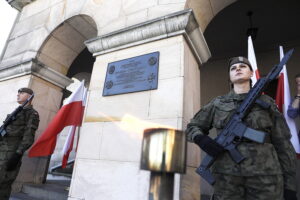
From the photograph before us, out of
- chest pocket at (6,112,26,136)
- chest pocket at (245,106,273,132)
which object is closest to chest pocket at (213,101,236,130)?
chest pocket at (245,106,273,132)

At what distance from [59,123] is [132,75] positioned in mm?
1603

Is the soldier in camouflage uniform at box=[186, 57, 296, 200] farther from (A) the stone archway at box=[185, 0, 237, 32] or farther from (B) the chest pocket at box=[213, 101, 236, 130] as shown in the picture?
(A) the stone archway at box=[185, 0, 237, 32]

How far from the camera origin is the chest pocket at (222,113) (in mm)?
1868

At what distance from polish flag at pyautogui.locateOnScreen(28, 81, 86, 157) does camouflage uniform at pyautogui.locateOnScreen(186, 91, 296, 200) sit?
2511 mm

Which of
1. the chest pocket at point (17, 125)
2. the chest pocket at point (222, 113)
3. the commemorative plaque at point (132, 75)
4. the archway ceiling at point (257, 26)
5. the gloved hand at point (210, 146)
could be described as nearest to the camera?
the gloved hand at point (210, 146)

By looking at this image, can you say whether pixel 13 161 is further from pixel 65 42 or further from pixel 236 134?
pixel 236 134

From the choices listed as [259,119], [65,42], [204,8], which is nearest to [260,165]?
[259,119]

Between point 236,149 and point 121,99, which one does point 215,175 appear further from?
point 121,99

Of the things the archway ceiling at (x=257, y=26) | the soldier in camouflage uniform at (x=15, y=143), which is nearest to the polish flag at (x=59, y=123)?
the soldier in camouflage uniform at (x=15, y=143)

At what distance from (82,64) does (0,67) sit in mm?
2508

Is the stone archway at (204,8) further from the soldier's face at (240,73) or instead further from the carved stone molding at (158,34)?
the soldier's face at (240,73)

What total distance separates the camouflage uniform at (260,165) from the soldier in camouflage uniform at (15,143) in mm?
2718

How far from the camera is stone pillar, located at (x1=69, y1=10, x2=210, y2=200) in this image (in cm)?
239

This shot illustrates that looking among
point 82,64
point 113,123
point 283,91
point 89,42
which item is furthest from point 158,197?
point 82,64
